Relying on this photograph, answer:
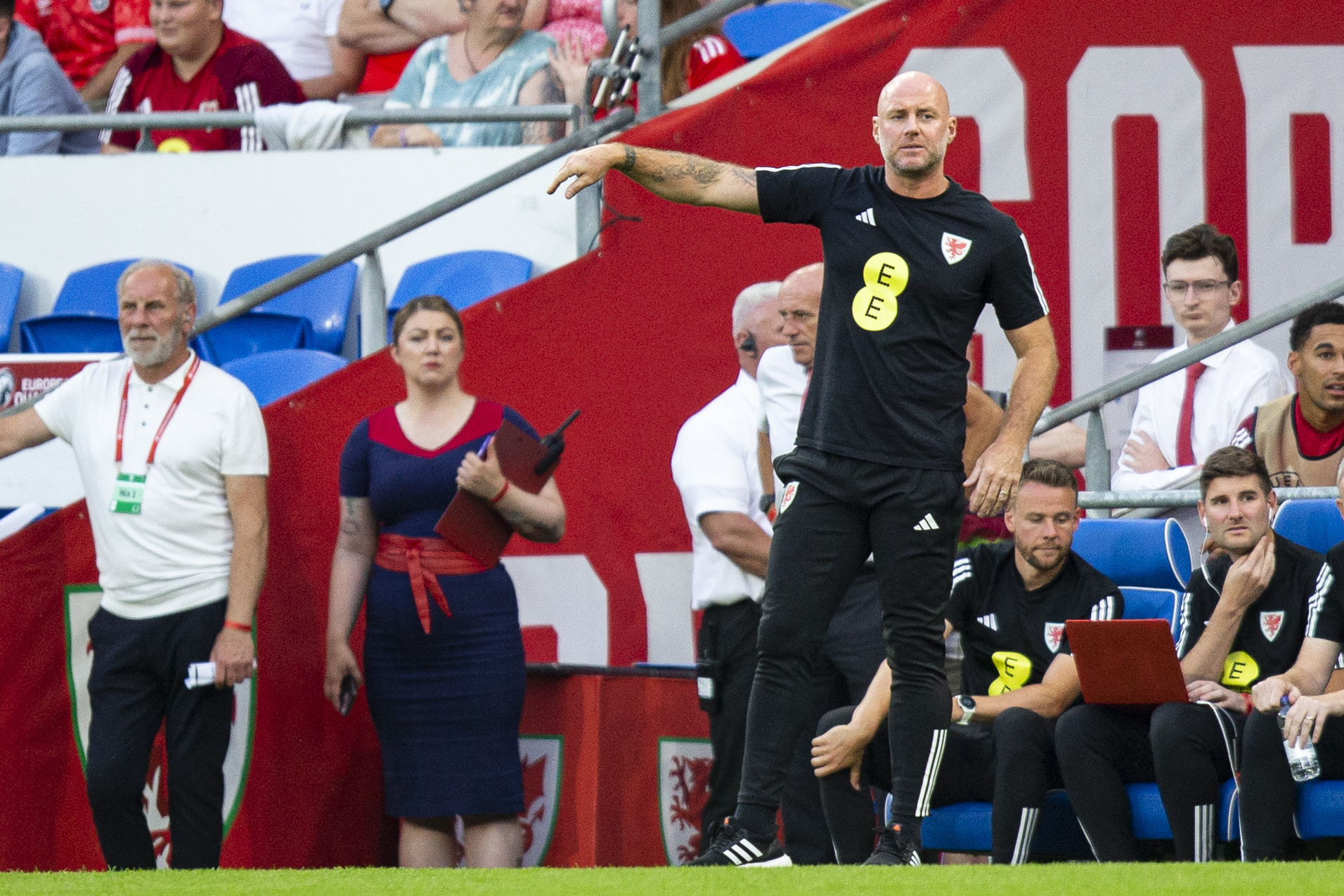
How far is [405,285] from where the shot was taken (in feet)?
23.7

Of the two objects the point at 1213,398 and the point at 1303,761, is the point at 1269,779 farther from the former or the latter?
the point at 1213,398

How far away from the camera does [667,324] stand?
6.44 m

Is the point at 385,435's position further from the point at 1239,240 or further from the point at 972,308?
the point at 1239,240

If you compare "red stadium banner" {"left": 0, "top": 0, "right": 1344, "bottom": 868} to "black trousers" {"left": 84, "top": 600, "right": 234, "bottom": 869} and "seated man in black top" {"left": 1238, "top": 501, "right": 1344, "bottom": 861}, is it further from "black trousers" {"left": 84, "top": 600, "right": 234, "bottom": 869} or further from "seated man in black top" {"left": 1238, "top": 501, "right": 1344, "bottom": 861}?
"seated man in black top" {"left": 1238, "top": 501, "right": 1344, "bottom": 861}

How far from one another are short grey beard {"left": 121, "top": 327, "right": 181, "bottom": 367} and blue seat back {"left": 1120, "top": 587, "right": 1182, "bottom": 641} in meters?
3.05

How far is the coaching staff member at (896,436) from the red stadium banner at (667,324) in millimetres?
2004

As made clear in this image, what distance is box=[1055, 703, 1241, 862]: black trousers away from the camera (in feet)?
15.3

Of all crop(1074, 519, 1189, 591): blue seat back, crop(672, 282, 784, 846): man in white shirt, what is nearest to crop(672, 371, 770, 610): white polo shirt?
crop(672, 282, 784, 846): man in white shirt

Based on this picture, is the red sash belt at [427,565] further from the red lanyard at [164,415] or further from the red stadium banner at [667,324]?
the red lanyard at [164,415]

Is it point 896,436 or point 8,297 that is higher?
point 8,297

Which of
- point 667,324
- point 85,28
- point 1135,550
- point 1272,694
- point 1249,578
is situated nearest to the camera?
point 1272,694

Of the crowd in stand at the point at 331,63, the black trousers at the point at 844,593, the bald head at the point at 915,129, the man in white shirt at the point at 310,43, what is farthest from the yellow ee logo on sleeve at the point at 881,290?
the man in white shirt at the point at 310,43

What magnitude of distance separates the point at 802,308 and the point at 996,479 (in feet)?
4.52

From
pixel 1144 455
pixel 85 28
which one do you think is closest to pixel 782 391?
pixel 1144 455
